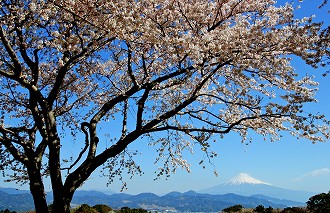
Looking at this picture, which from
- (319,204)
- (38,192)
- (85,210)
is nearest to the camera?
(38,192)

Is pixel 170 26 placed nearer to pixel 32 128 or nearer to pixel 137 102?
pixel 137 102

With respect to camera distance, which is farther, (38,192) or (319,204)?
(319,204)

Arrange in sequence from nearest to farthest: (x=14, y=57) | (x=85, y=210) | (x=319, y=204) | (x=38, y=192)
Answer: (x=14, y=57), (x=38, y=192), (x=85, y=210), (x=319, y=204)

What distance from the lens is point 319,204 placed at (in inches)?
899

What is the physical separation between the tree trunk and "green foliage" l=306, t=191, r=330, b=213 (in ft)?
52.5

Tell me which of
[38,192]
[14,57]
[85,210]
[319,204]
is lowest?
[38,192]

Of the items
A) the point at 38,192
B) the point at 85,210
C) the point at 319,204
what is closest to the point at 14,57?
the point at 38,192

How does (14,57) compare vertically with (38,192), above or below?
above

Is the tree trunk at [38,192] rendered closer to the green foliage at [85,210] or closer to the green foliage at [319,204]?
the green foliage at [85,210]

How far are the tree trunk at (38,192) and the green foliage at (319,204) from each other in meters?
16.0

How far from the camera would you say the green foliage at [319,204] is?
21.8 meters

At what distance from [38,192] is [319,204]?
56.2 ft

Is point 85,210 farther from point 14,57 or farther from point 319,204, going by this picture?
point 319,204

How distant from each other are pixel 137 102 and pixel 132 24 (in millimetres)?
3987
